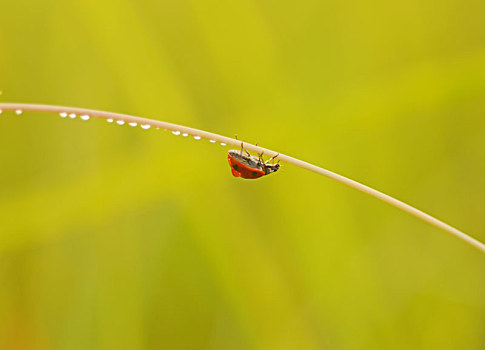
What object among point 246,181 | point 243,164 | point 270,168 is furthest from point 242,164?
point 246,181

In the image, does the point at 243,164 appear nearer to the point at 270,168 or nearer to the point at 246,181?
the point at 270,168

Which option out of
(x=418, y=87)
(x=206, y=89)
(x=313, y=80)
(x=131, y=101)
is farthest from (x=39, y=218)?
(x=418, y=87)

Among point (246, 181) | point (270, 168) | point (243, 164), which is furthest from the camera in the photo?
point (246, 181)

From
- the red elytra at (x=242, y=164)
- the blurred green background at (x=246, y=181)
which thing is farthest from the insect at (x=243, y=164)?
the blurred green background at (x=246, y=181)

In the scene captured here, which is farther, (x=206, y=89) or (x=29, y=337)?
(x=206, y=89)

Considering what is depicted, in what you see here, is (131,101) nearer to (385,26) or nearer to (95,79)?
(95,79)

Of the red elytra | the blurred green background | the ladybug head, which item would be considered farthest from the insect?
the blurred green background

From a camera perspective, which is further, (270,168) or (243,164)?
(270,168)

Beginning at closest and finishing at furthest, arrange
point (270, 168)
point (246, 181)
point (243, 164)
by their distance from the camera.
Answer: point (243, 164)
point (270, 168)
point (246, 181)
